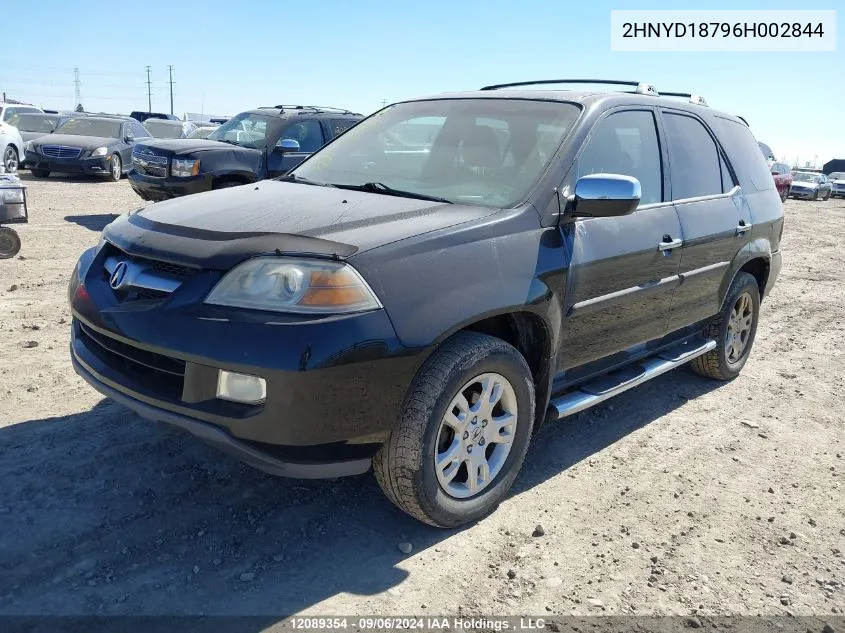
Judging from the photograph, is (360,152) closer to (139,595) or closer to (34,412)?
(34,412)

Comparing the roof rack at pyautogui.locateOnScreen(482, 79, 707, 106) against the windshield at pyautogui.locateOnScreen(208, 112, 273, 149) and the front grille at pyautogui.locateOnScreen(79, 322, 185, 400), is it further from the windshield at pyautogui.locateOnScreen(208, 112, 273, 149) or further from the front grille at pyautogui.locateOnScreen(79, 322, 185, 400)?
the windshield at pyautogui.locateOnScreen(208, 112, 273, 149)

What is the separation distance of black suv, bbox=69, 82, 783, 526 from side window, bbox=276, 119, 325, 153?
19.9 feet

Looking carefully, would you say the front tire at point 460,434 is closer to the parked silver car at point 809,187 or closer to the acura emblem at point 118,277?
the acura emblem at point 118,277

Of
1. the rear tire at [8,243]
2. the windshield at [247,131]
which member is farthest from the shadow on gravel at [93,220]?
the rear tire at [8,243]

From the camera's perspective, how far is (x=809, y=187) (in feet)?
107

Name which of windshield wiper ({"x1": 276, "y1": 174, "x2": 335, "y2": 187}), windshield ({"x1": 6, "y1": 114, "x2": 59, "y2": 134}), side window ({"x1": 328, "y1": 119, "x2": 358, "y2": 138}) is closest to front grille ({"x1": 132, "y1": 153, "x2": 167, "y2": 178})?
side window ({"x1": 328, "y1": 119, "x2": 358, "y2": 138})

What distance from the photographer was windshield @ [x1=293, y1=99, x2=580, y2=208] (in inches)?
135

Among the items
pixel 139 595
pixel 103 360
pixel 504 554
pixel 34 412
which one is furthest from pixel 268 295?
pixel 34 412

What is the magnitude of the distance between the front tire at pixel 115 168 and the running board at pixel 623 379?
15317mm

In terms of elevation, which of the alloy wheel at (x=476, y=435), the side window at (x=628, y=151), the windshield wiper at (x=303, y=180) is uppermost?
the side window at (x=628, y=151)

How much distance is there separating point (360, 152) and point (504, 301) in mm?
1573

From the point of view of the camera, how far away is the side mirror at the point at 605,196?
3.20 metres

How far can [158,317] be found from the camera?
8.59 ft

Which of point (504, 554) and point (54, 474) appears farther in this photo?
point (54, 474)
